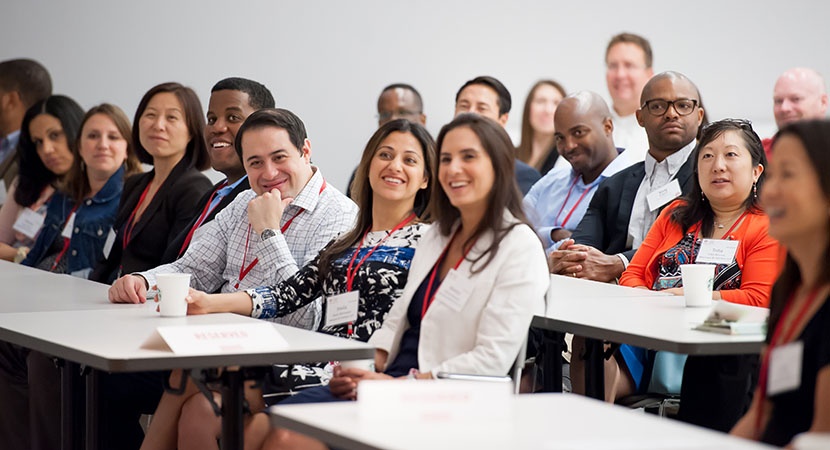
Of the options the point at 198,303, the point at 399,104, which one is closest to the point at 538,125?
the point at 399,104

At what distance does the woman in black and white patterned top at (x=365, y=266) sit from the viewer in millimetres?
3162

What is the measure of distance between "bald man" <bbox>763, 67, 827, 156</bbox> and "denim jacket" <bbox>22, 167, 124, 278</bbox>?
10.8ft

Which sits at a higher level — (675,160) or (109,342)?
(675,160)

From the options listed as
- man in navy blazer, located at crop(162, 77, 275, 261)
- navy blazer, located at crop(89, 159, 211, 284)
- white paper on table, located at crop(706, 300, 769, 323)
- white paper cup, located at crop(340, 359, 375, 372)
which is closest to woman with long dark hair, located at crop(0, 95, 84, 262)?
navy blazer, located at crop(89, 159, 211, 284)

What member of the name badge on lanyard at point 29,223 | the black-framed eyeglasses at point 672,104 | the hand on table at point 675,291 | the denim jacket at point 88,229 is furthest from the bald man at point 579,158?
the name badge on lanyard at point 29,223

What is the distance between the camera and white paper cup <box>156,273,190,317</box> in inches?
121

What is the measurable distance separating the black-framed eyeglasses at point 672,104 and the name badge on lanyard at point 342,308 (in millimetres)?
1930

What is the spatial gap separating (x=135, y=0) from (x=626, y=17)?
10.8ft

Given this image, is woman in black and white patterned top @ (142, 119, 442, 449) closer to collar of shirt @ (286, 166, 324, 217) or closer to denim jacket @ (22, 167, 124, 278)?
collar of shirt @ (286, 166, 324, 217)

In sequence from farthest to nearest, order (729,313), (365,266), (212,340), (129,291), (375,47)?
(375,47)
(129,291)
(365,266)
(729,313)
(212,340)

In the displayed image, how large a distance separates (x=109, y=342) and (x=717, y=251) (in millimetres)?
1942

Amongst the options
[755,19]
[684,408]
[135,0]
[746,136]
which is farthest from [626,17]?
[684,408]

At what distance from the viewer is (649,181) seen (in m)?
4.52

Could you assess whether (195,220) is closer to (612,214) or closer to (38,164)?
(612,214)
